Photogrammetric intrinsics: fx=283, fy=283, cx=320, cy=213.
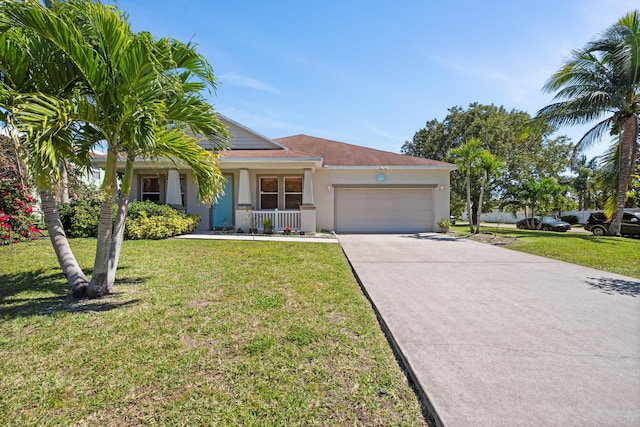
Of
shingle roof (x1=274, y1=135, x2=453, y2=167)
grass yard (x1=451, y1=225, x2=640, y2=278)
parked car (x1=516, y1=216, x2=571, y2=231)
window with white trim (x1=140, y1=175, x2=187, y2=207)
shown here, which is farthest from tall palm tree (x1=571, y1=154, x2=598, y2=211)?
window with white trim (x1=140, y1=175, x2=187, y2=207)

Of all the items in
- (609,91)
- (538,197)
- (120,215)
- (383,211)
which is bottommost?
(120,215)

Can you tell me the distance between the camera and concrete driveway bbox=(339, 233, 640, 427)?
2.09 m

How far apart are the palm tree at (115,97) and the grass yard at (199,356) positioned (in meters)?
1.11

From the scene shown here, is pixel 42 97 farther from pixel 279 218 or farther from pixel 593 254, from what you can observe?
pixel 593 254

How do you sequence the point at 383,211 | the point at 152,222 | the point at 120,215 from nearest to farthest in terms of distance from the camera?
the point at 120,215
the point at 152,222
the point at 383,211

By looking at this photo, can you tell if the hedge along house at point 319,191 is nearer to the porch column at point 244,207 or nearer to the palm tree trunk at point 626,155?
the porch column at point 244,207

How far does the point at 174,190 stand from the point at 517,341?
43.6 feet

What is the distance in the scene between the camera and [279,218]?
13.2m

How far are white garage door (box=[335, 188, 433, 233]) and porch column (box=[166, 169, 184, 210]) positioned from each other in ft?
25.2

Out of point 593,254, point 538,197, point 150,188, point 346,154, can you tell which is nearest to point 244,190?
point 150,188

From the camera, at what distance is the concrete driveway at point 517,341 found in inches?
82.1

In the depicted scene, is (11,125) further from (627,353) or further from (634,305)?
(634,305)

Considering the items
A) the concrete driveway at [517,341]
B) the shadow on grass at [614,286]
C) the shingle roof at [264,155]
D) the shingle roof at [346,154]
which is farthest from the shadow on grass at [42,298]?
the shingle roof at [346,154]

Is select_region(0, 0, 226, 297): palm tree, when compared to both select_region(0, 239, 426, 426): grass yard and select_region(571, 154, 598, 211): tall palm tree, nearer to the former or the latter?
select_region(0, 239, 426, 426): grass yard
